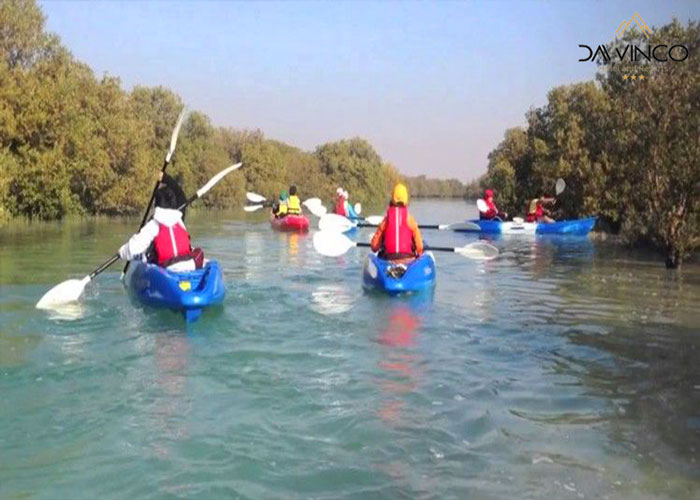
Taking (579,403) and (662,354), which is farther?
(662,354)

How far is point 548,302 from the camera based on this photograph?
9633mm

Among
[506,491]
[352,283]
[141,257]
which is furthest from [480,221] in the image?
[506,491]

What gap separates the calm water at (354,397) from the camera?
377 centimetres

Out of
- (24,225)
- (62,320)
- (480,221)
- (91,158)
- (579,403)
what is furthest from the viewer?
(91,158)

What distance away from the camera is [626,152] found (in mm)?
17500

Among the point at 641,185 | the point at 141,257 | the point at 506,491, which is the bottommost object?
the point at 506,491

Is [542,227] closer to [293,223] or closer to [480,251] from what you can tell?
[293,223]

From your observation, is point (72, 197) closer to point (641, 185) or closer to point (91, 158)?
point (91, 158)

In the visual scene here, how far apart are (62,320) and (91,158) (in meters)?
21.9

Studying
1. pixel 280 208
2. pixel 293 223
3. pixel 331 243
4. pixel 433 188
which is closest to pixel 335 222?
pixel 331 243

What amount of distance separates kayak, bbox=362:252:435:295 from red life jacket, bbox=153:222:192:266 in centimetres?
269

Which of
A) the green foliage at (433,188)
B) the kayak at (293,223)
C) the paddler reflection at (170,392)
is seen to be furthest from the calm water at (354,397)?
the green foliage at (433,188)

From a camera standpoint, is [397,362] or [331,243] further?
[331,243]

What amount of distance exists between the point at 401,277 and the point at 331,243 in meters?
2.49
